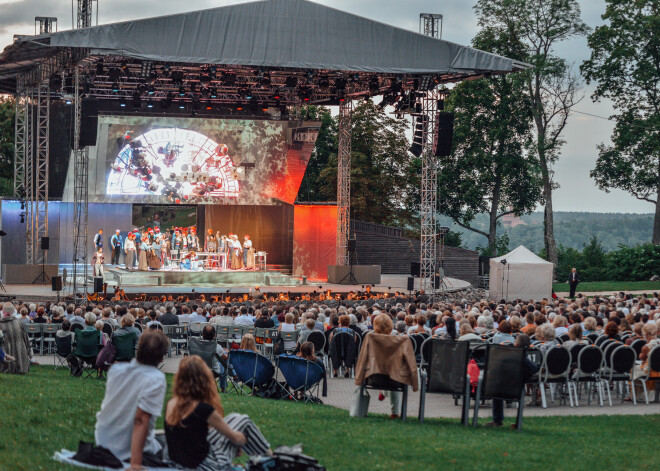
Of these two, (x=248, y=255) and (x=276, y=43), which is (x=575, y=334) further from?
(x=248, y=255)

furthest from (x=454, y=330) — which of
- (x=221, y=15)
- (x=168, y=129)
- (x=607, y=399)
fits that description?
(x=168, y=129)

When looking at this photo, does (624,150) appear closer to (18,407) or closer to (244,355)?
(244,355)

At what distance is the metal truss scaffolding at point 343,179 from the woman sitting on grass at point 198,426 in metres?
25.7

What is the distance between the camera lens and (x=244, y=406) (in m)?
9.48

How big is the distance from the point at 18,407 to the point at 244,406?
235 centimetres

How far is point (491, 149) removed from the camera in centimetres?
4638

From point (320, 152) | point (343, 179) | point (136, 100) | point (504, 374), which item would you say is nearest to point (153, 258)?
point (136, 100)

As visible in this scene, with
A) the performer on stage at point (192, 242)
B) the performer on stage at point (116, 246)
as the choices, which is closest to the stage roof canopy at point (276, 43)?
the performer on stage at point (116, 246)

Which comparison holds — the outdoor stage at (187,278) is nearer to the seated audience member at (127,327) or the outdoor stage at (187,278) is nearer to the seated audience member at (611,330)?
the seated audience member at (127,327)

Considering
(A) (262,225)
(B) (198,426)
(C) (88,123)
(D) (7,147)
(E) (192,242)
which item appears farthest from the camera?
(D) (7,147)

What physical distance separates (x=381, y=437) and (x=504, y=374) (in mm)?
1681

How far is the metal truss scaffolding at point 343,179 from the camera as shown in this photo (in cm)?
3139

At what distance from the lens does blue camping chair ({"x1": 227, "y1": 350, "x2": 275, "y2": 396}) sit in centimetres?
1098

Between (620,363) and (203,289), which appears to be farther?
(203,289)
